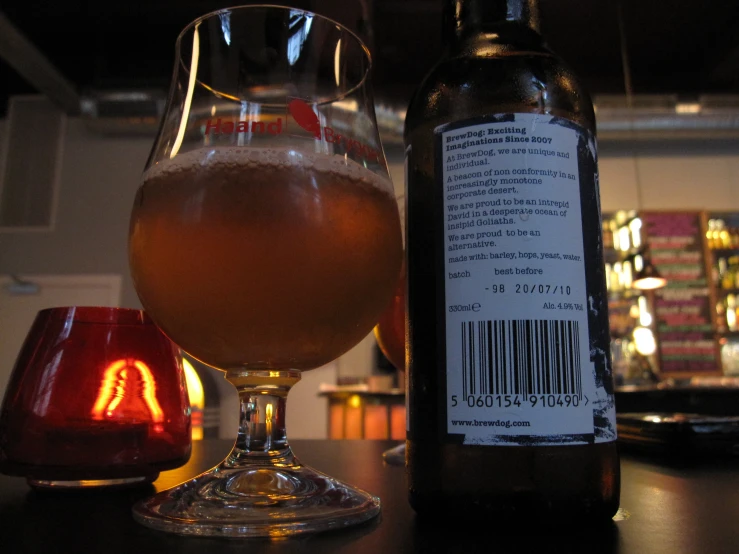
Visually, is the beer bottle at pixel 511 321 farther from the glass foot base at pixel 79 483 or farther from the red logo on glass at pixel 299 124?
the glass foot base at pixel 79 483

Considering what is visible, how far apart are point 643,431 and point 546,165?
1.70 feet

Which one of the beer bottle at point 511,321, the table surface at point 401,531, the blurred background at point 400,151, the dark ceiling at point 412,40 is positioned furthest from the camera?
the blurred background at point 400,151

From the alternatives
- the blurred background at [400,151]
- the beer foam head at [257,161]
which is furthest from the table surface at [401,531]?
the blurred background at [400,151]

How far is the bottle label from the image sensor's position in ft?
1.51

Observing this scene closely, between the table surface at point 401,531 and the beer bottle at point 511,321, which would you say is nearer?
the table surface at point 401,531

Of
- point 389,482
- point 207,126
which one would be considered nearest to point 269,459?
point 389,482

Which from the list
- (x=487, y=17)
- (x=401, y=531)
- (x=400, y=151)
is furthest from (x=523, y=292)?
(x=400, y=151)

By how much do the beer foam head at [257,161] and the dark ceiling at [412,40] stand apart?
10.9 ft

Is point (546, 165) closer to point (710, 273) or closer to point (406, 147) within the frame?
point (406, 147)

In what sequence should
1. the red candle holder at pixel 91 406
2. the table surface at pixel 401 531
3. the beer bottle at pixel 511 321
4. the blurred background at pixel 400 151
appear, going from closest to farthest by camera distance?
1. the table surface at pixel 401 531
2. the beer bottle at pixel 511 321
3. the red candle holder at pixel 91 406
4. the blurred background at pixel 400 151

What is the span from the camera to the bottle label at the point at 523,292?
46 cm

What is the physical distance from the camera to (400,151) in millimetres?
5328

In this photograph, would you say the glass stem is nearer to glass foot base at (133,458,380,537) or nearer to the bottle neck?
glass foot base at (133,458,380,537)

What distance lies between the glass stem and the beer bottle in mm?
106
